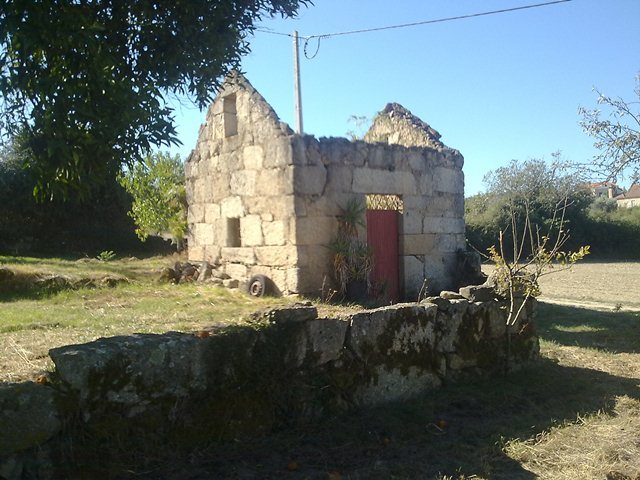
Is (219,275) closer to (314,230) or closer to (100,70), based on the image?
(314,230)

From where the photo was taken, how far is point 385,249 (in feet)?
35.4

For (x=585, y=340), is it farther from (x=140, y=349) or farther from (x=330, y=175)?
(x=140, y=349)

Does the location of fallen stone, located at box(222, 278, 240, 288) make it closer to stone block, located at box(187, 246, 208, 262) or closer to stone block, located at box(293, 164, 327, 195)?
stone block, located at box(187, 246, 208, 262)

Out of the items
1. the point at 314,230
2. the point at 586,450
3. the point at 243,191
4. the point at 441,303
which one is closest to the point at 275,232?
the point at 314,230

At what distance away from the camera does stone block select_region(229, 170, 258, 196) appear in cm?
1055

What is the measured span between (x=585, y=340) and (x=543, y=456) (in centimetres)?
539

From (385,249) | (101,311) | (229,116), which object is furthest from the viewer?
(229,116)

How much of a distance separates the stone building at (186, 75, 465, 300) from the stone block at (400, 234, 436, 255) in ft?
0.06

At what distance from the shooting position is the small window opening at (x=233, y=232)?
11.4 m

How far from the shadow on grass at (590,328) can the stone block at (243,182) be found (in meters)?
5.47

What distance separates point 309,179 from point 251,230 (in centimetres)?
167

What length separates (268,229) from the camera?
10219mm

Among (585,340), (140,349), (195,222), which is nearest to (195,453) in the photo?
(140,349)

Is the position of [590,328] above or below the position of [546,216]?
below
